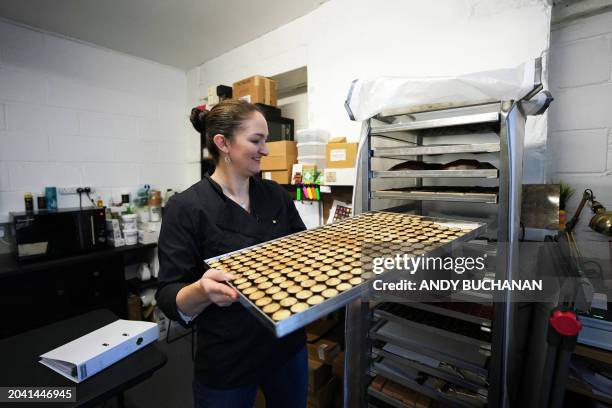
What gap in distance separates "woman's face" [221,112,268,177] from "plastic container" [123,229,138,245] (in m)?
1.92

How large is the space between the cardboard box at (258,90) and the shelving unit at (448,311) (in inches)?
47.8

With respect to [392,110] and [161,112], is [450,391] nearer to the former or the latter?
[392,110]

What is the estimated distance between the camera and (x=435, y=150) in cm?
103

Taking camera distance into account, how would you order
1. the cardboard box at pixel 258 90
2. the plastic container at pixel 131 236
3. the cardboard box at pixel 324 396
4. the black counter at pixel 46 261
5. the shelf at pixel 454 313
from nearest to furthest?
the shelf at pixel 454 313 → the cardboard box at pixel 324 396 → the black counter at pixel 46 261 → the cardboard box at pixel 258 90 → the plastic container at pixel 131 236

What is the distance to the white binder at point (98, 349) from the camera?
38.9 inches

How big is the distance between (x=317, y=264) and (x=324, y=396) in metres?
1.31

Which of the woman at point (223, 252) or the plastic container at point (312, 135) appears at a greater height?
the plastic container at point (312, 135)

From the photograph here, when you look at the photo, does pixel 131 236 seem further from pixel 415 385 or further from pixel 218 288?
pixel 415 385

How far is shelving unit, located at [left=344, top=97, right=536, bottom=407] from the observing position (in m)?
0.92

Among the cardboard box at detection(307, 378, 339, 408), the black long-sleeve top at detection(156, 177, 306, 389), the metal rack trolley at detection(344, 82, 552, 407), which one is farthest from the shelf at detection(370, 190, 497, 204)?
the cardboard box at detection(307, 378, 339, 408)

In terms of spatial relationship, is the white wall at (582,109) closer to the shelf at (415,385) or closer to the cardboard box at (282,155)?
the shelf at (415,385)

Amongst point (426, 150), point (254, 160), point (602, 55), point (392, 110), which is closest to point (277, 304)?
point (254, 160)

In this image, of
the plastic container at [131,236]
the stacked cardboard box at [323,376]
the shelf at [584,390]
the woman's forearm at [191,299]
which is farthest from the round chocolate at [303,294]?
the plastic container at [131,236]

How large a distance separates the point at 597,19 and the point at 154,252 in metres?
3.48
